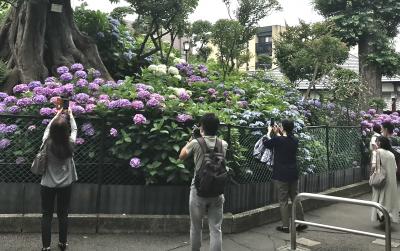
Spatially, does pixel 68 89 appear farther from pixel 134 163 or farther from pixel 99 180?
pixel 134 163

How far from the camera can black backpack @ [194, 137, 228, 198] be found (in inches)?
174

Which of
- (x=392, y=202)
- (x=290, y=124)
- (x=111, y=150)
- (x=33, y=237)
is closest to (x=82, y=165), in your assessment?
(x=111, y=150)

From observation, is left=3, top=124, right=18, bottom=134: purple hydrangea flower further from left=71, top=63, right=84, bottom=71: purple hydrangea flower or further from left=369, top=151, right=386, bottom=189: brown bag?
left=369, top=151, right=386, bottom=189: brown bag

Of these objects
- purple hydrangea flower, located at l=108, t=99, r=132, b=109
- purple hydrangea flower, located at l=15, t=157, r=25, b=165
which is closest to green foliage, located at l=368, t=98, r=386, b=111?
purple hydrangea flower, located at l=108, t=99, r=132, b=109

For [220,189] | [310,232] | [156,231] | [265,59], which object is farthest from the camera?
[265,59]

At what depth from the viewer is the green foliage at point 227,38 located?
476 inches

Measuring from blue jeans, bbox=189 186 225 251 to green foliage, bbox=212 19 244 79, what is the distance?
7381 millimetres

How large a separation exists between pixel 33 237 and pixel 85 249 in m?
0.78

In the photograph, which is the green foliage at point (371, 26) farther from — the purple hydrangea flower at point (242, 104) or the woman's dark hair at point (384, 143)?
the woman's dark hair at point (384, 143)

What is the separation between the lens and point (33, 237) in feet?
18.3

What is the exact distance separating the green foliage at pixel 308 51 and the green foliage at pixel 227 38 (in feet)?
6.53

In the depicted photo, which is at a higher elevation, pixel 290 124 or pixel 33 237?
pixel 290 124

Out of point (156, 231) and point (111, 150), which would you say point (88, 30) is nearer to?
point (111, 150)

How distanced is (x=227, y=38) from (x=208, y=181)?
27.7 feet
